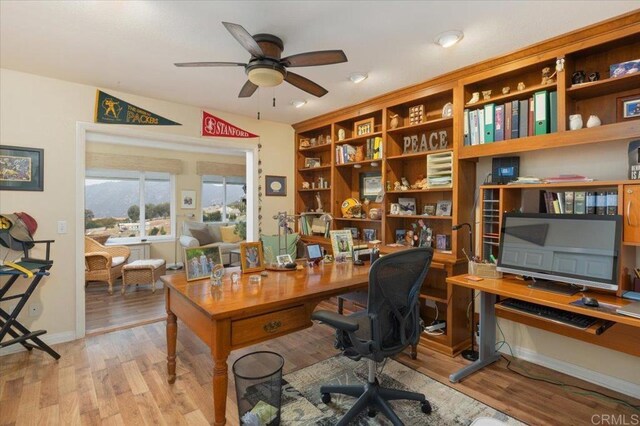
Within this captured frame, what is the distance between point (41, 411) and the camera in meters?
2.00

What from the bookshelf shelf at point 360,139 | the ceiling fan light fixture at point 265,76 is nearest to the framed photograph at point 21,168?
the ceiling fan light fixture at point 265,76

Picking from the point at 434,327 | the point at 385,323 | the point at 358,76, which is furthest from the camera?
the point at 434,327

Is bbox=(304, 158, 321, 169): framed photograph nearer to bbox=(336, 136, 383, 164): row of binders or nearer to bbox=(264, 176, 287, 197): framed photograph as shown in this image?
bbox=(264, 176, 287, 197): framed photograph

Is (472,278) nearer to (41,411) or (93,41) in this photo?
(41,411)

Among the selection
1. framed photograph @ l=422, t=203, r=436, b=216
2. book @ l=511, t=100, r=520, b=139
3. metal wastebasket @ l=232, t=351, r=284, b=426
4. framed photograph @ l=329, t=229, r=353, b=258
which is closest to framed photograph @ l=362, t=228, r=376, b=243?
framed photograph @ l=422, t=203, r=436, b=216

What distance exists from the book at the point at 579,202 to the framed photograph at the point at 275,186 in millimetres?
3288

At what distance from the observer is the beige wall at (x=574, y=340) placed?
221 cm

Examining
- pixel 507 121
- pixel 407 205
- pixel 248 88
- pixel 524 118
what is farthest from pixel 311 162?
pixel 524 118

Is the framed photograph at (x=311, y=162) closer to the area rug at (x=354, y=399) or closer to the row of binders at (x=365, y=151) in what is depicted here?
the row of binders at (x=365, y=151)

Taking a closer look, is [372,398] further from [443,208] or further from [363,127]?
[363,127]

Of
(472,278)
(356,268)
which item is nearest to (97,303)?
(356,268)

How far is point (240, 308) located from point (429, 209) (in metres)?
2.31

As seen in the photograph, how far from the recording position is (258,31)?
6.96 feet

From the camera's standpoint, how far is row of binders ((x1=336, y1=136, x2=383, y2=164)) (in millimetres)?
3531
